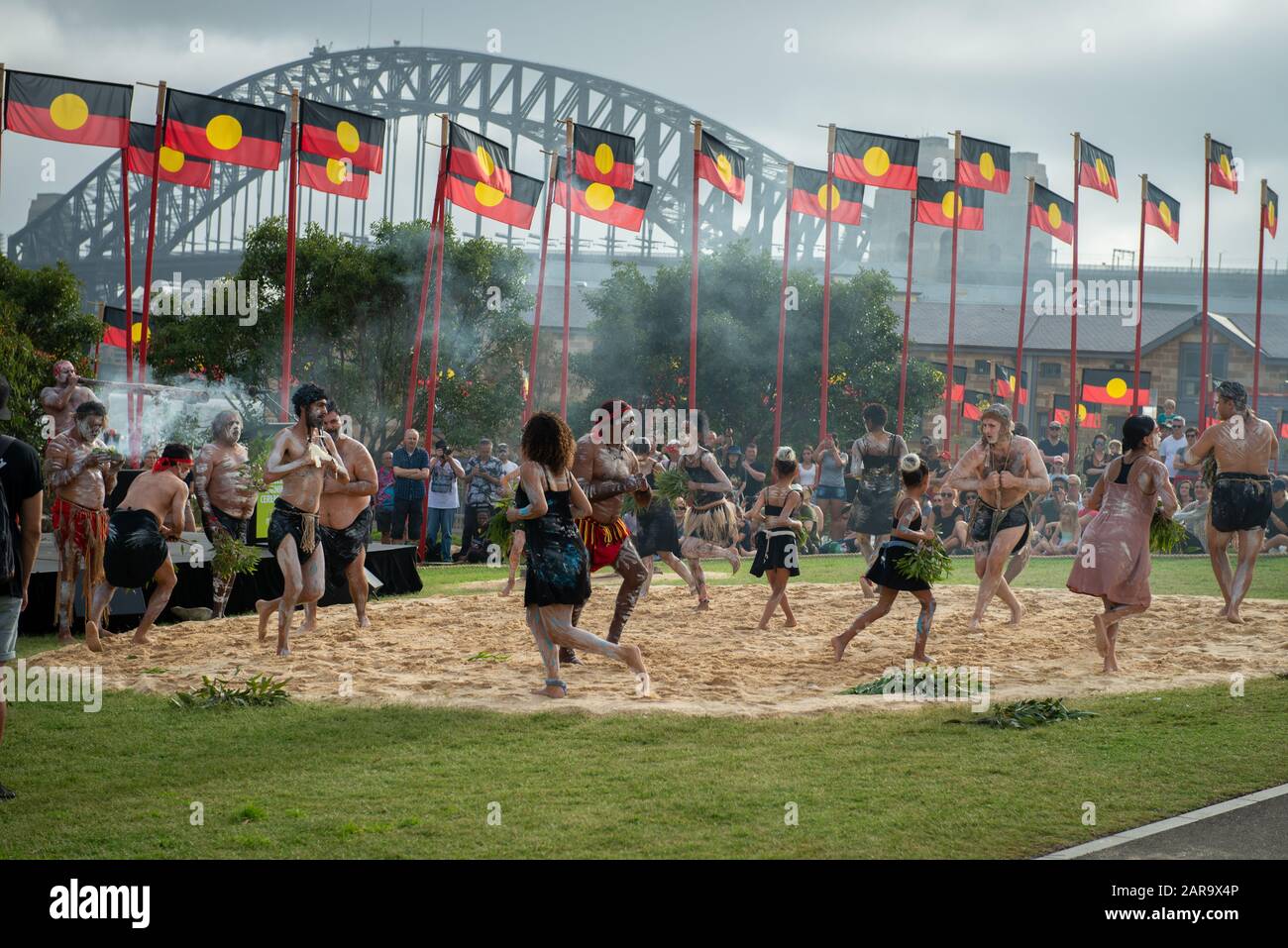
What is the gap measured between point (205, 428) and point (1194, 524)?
1658 centimetres

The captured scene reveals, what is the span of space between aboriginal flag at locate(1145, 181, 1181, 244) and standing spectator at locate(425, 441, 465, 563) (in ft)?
69.5

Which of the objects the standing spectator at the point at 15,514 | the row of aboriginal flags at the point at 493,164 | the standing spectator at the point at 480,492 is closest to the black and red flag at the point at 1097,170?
the row of aboriginal flags at the point at 493,164

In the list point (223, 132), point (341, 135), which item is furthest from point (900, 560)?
point (223, 132)

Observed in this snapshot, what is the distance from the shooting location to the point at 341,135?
22.5 metres

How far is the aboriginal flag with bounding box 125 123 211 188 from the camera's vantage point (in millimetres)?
21188

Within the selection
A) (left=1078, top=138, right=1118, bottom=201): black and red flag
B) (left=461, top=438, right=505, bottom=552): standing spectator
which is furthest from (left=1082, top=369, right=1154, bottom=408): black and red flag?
(left=461, top=438, right=505, bottom=552): standing spectator

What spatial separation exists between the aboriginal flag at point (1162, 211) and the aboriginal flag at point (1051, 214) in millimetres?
2592

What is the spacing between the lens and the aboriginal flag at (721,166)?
992 inches

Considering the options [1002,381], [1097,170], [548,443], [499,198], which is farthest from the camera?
[1002,381]

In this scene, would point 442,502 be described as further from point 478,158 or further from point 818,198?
point 818,198

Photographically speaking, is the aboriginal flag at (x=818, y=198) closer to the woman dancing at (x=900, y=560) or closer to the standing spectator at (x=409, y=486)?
the standing spectator at (x=409, y=486)

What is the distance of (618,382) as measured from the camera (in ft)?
137

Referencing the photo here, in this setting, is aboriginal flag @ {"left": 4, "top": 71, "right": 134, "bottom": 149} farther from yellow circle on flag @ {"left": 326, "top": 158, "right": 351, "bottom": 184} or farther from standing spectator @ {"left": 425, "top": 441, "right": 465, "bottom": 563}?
standing spectator @ {"left": 425, "top": 441, "right": 465, "bottom": 563}

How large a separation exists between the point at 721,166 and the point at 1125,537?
1746 centimetres
